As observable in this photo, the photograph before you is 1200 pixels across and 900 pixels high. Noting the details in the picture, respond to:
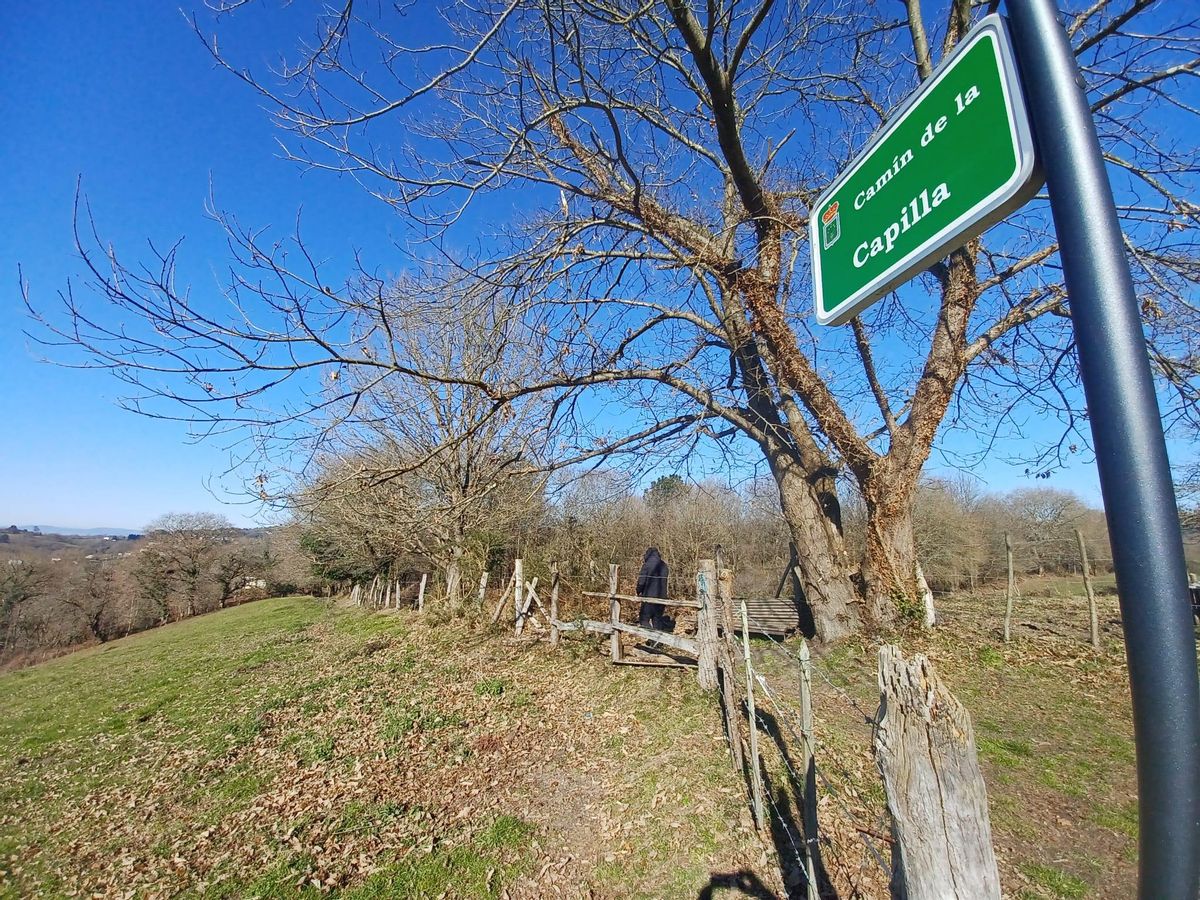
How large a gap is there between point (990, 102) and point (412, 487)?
15.8m

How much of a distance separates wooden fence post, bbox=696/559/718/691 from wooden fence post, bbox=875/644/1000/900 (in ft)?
16.0

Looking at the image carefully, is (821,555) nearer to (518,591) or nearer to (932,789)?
(518,591)

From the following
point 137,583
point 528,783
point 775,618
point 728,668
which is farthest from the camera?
point 137,583

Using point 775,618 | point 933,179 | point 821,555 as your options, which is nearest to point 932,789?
point 933,179

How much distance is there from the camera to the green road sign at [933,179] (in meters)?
0.93

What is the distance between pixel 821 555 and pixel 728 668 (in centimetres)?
319

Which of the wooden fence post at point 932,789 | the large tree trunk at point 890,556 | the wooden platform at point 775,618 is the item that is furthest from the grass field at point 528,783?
the wooden platform at point 775,618

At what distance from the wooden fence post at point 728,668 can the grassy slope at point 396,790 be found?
252 mm

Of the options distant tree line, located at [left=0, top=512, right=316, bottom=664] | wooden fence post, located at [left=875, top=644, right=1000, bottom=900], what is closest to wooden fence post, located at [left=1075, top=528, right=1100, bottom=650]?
wooden fence post, located at [left=875, top=644, right=1000, bottom=900]

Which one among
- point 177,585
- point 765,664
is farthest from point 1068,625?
point 177,585

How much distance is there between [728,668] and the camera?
17.4 feet

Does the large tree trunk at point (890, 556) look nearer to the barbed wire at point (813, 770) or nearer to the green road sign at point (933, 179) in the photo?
the barbed wire at point (813, 770)

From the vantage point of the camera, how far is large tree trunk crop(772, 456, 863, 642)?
7629 mm

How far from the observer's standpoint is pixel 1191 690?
0.68 m
